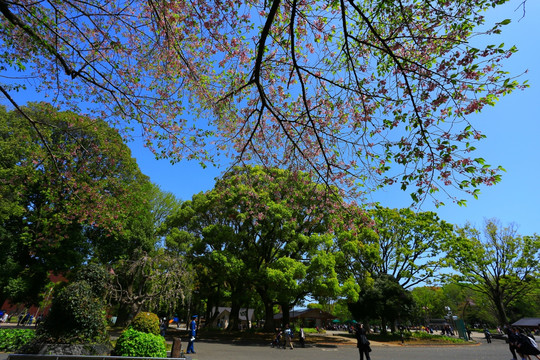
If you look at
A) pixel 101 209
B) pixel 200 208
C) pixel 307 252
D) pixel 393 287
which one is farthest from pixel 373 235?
pixel 101 209

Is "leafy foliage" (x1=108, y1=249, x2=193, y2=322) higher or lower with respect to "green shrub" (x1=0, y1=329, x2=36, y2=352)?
higher

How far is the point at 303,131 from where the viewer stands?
6.53 metres

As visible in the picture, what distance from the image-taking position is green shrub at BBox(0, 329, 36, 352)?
10141 millimetres

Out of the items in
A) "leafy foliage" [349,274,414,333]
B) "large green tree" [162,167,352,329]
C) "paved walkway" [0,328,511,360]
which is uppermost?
"large green tree" [162,167,352,329]

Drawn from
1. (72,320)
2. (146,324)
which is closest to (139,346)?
(72,320)

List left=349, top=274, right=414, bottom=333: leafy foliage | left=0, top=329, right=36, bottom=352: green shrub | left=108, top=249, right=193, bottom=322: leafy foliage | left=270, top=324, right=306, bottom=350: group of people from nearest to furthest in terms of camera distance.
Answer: left=0, top=329, right=36, bottom=352: green shrub
left=108, top=249, right=193, bottom=322: leafy foliage
left=270, top=324, right=306, bottom=350: group of people
left=349, top=274, right=414, bottom=333: leafy foliage

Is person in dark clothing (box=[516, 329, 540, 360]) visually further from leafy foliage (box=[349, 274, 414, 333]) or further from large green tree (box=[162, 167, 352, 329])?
leafy foliage (box=[349, 274, 414, 333])

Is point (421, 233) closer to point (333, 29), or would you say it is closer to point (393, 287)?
point (393, 287)

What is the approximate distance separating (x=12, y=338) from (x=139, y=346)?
6.76 metres

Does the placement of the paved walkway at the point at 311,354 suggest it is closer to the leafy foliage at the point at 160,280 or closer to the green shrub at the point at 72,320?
the leafy foliage at the point at 160,280

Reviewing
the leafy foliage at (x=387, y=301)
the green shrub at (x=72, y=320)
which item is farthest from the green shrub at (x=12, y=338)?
the leafy foliage at (x=387, y=301)

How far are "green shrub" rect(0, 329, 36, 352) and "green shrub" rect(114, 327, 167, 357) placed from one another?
518 cm

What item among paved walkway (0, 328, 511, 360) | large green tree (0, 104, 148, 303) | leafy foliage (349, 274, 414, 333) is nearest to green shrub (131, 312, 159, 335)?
paved walkway (0, 328, 511, 360)

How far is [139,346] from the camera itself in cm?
774
